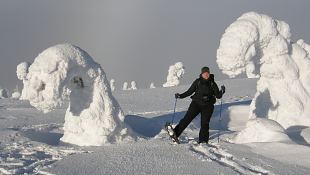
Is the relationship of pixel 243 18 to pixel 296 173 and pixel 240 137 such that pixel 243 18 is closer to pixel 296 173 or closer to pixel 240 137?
pixel 240 137

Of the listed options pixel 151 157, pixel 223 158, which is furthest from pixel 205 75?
pixel 151 157

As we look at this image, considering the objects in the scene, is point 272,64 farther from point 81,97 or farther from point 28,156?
point 28,156

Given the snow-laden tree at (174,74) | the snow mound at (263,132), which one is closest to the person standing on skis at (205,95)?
the snow mound at (263,132)

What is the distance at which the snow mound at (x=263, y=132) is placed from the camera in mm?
10289

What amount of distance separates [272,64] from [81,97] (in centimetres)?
676

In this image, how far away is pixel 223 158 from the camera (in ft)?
25.7

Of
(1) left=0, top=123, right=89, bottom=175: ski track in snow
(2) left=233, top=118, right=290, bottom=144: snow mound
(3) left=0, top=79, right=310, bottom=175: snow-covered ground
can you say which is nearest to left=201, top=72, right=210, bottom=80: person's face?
(3) left=0, top=79, right=310, bottom=175: snow-covered ground

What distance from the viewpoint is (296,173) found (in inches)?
287

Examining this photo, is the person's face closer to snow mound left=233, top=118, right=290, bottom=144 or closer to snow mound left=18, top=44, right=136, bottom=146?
snow mound left=233, top=118, right=290, bottom=144

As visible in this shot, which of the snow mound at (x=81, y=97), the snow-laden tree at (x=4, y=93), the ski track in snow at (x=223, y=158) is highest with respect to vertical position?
the snow mound at (x=81, y=97)

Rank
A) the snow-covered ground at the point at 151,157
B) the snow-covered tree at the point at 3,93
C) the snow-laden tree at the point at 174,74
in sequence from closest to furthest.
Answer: the snow-covered ground at the point at 151,157, the snow-laden tree at the point at 174,74, the snow-covered tree at the point at 3,93

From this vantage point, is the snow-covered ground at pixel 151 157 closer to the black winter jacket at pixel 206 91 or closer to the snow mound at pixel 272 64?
the black winter jacket at pixel 206 91

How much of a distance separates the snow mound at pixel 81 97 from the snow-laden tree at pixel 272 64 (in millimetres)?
4431

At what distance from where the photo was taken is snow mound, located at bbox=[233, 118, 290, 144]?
405 inches
